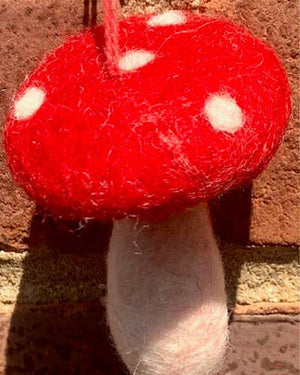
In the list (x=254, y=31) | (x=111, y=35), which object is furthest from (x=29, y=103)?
(x=254, y=31)

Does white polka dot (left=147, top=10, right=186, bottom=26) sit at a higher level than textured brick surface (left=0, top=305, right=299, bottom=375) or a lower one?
higher

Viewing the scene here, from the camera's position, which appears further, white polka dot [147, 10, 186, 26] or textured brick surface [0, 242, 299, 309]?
textured brick surface [0, 242, 299, 309]

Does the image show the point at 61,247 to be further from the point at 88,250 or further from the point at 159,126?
the point at 159,126

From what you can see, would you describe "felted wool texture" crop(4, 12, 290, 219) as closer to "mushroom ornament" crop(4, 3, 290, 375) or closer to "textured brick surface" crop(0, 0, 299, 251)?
"mushroom ornament" crop(4, 3, 290, 375)

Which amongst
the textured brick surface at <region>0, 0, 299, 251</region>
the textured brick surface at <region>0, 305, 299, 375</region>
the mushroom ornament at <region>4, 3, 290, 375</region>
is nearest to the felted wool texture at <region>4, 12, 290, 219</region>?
the mushroom ornament at <region>4, 3, 290, 375</region>

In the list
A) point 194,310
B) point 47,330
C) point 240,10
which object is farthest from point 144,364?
point 240,10

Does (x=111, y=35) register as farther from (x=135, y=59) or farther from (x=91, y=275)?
(x=91, y=275)
